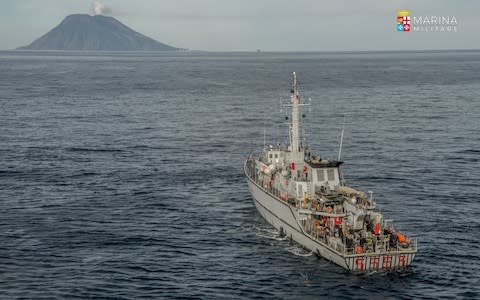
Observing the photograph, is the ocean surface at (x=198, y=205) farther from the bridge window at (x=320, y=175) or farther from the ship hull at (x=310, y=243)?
the bridge window at (x=320, y=175)

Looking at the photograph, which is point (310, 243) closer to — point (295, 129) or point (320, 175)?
point (320, 175)

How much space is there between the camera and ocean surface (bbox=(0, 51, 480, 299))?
5550 cm

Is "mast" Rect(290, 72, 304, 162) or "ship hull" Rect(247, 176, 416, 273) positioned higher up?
"mast" Rect(290, 72, 304, 162)

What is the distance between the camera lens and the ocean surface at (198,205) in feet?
182

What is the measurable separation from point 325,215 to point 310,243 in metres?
3.01

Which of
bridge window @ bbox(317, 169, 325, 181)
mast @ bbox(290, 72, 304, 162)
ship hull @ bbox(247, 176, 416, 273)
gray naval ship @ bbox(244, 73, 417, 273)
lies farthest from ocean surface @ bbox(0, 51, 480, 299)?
mast @ bbox(290, 72, 304, 162)

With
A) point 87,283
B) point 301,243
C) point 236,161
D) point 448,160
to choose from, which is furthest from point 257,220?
point 448,160

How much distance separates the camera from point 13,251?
205 feet

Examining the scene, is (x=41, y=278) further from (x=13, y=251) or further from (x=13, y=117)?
(x=13, y=117)

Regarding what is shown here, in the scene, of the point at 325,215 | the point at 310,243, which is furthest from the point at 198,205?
the point at 325,215

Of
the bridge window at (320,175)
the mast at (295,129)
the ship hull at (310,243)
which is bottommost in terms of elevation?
the ship hull at (310,243)

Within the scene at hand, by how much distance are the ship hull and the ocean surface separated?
985 mm

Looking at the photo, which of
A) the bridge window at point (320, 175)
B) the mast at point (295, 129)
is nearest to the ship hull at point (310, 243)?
the bridge window at point (320, 175)

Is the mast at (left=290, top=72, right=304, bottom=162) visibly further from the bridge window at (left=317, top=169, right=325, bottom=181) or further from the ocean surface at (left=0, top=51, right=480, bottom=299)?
the ocean surface at (left=0, top=51, right=480, bottom=299)
